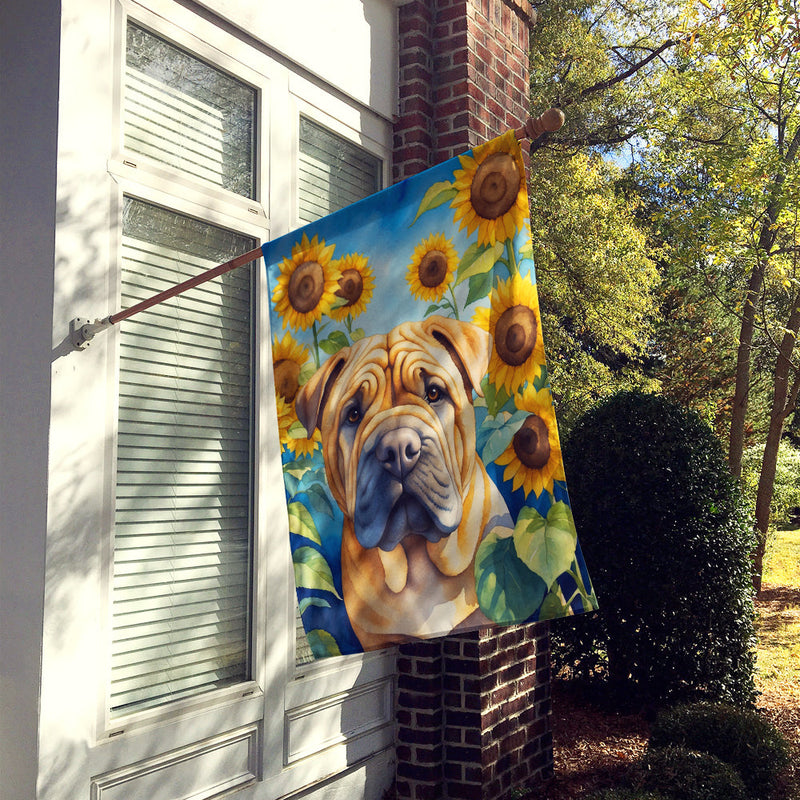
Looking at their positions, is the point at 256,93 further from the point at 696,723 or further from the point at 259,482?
the point at 696,723

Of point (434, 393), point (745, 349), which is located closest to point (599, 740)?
point (434, 393)

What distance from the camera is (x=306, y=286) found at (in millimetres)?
2750

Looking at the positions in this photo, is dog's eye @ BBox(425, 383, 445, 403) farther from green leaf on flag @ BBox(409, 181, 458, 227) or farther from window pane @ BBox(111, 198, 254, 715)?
window pane @ BBox(111, 198, 254, 715)

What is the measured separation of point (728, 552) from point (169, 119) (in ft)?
15.2

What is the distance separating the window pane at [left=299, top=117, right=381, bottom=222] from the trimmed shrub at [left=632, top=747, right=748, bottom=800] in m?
3.29

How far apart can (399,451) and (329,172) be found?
2.25m

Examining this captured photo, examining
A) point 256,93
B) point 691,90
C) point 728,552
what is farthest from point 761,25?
point 256,93

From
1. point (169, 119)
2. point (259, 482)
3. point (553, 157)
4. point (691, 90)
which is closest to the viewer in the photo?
point (169, 119)

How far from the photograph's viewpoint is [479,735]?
4.30 m

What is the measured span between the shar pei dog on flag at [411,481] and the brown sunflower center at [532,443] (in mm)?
127

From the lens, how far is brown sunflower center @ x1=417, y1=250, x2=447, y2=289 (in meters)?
2.56

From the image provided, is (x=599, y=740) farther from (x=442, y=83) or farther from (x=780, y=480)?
(x=780, y=480)

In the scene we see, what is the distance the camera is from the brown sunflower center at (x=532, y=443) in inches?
94.4

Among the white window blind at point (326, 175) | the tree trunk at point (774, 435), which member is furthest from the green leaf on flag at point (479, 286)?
the tree trunk at point (774, 435)
